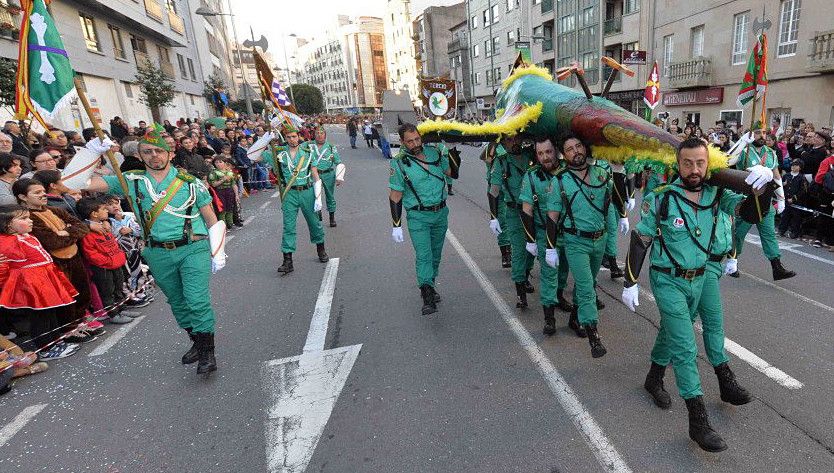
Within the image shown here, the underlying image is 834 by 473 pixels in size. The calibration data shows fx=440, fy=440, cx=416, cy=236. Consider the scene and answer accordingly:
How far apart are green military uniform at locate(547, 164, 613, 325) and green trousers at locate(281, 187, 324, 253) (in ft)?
13.7

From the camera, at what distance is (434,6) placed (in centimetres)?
6028

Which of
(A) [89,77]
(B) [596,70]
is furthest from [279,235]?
(B) [596,70]

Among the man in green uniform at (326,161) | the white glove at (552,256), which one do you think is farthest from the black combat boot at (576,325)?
the man in green uniform at (326,161)

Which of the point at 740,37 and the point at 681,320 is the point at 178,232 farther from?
the point at 740,37

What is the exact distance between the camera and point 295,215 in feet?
22.6

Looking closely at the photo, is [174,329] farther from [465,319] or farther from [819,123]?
[819,123]

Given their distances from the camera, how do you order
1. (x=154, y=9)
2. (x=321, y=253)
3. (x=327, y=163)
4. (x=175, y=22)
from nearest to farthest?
1. (x=321, y=253)
2. (x=327, y=163)
3. (x=154, y=9)
4. (x=175, y=22)

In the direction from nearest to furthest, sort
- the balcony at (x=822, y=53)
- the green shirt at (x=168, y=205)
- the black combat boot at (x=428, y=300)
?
1. the green shirt at (x=168, y=205)
2. the black combat boot at (x=428, y=300)
3. the balcony at (x=822, y=53)

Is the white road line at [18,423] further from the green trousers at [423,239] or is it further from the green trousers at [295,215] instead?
the green trousers at [423,239]

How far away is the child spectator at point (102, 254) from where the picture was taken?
16.9 feet

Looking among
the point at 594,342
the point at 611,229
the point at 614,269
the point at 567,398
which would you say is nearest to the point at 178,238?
the point at 567,398

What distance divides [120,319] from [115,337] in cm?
48

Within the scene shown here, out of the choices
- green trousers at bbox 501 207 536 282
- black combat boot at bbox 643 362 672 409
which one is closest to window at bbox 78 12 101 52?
green trousers at bbox 501 207 536 282

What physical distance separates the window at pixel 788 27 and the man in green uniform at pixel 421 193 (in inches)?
663
